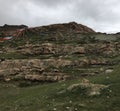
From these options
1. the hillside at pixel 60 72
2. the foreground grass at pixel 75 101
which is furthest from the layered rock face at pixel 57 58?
the foreground grass at pixel 75 101

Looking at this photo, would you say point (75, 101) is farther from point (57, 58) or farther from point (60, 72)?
point (57, 58)

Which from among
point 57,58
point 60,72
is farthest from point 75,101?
point 57,58

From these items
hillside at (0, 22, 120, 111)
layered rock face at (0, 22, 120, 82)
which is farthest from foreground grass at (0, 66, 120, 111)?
layered rock face at (0, 22, 120, 82)

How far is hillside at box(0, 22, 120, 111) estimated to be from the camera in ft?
92.3

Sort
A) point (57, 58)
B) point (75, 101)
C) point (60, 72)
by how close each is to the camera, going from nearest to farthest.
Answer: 1. point (75, 101)
2. point (60, 72)
3. point (57, 58)

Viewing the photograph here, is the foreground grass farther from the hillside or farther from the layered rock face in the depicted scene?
the layered rock face

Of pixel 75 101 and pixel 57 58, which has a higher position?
pixel 57 58

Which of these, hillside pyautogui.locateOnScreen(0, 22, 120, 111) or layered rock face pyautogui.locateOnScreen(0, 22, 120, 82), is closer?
hillside pyautogui.locateOnScreen(0, 22, 120, 111)

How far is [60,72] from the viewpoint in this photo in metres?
48.3

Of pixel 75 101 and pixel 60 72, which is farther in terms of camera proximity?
pixel 60 72

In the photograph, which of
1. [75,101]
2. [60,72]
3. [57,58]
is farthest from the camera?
[57,58]

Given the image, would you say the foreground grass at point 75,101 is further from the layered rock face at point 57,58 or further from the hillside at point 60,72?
the layered rock face at point 57,58

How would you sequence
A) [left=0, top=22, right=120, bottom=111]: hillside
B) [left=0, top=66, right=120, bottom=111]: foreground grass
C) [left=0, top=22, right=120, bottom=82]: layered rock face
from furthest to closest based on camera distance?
[left=0, top=22, right=120, bottom=82]: layered rock face, [left=0, top=22, right=120, bottom=111]: hillside, [left=0, top=66, right=120, bottom=111]: foreground grass

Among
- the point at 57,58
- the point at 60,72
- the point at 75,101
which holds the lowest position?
the point at 60,72
